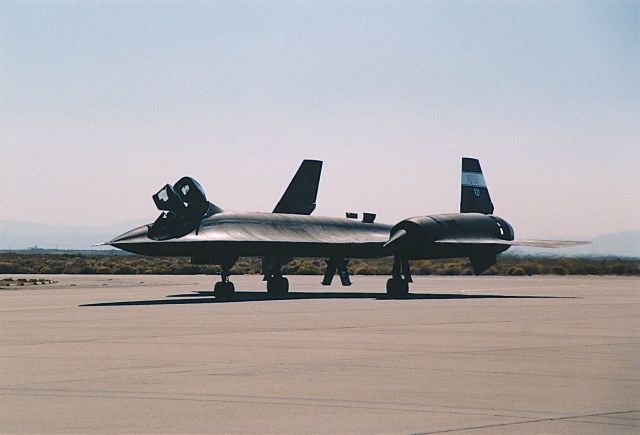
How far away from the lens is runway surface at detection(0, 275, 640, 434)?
35.7 ft

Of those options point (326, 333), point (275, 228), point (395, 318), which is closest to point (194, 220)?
point (275, 228)

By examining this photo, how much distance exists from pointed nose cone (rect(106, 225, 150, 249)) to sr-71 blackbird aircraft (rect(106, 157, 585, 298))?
0.03m

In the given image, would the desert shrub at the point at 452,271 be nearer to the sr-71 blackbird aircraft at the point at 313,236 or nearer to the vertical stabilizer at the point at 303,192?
the vertical stabilizer at the point at 303,192

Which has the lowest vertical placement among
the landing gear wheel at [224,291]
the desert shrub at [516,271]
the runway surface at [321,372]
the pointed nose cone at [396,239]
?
the runway surface at [321,372]

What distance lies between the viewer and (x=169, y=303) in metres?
35.2

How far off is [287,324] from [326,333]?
2.92 metres

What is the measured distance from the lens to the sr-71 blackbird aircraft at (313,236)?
3872 cm

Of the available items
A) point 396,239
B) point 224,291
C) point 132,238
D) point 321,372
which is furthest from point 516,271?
point 321,372

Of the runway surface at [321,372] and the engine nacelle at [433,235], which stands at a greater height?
the engine nacelle at [433,235]

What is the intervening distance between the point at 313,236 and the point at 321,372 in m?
28.8

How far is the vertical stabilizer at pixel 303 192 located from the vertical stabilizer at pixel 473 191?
7713mm

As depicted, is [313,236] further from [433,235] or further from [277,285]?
[433,235]

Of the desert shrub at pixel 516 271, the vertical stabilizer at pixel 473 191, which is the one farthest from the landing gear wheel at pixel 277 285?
the desert shrub at pixel 516 271

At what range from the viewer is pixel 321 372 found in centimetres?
1497
